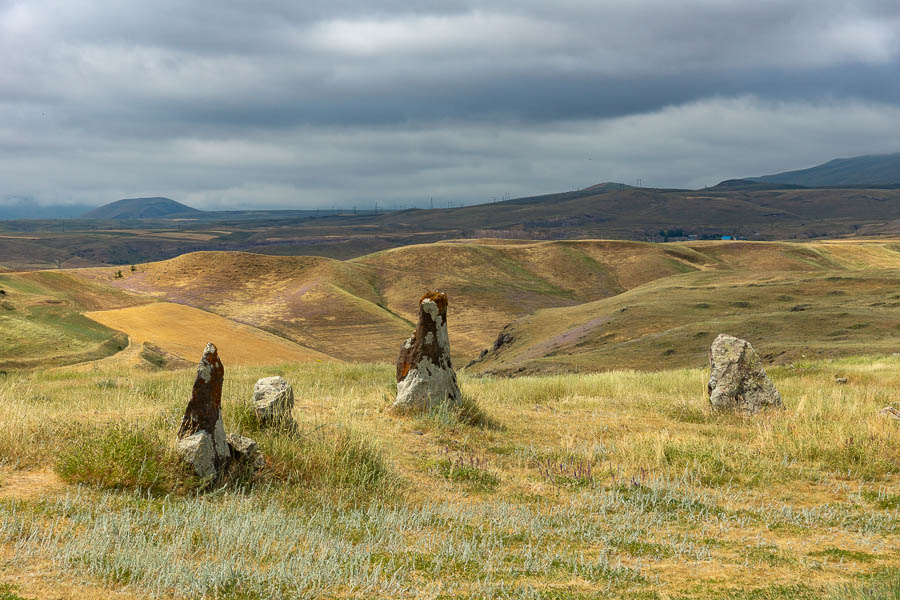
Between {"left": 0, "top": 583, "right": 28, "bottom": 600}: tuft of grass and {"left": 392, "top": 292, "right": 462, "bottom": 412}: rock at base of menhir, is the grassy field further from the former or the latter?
{"left": 392, "top": 292, "right": 462, "bottom": 412}: rock at base of menhir

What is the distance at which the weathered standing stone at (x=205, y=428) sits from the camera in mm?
7898

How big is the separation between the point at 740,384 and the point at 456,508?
9199mm

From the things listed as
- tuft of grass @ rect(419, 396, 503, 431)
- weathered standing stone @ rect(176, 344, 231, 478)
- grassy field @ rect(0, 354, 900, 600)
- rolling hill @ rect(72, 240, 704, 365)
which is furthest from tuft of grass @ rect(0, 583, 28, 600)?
rolling hill @ rect(72, 240, 704, 365)

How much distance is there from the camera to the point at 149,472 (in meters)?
7.56

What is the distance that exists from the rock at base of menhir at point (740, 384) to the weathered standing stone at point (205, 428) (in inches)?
423

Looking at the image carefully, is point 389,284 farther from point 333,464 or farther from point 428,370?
point 333,464

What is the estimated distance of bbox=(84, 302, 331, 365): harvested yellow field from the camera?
3881cm

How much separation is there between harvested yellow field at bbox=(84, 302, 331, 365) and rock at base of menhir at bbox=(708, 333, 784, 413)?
2605 cm

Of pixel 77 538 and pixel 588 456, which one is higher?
pixel 77 538

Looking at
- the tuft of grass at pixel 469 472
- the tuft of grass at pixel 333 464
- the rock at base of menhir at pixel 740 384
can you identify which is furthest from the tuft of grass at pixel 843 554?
the rock at base of menhir at pixel 740 384

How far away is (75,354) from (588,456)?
2513cm

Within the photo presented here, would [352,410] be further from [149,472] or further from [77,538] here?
[77,538]

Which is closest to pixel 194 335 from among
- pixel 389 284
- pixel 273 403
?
pixel 273 403

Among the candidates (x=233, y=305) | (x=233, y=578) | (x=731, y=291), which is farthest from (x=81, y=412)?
(x=233, y=305)
